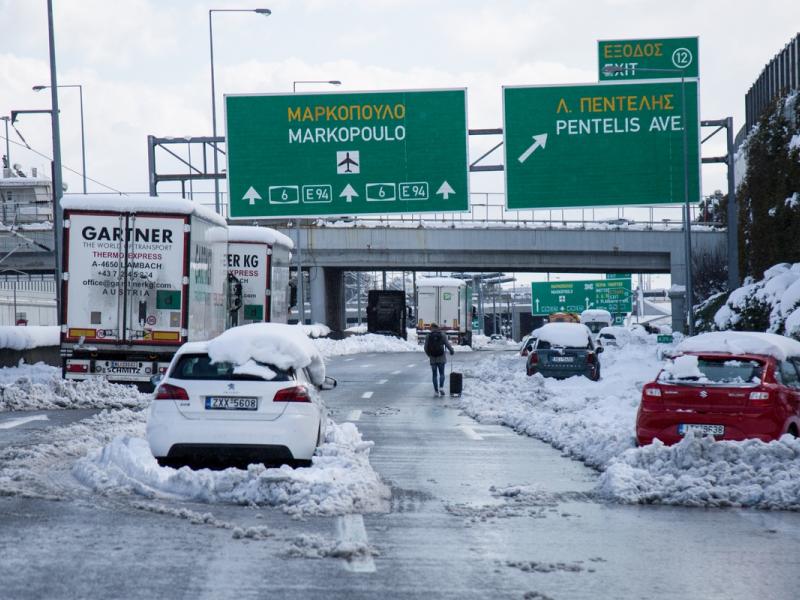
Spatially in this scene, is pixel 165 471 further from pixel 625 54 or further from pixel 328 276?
pixel 328 276

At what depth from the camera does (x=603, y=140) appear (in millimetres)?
29156

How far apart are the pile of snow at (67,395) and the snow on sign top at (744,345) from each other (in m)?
10.7

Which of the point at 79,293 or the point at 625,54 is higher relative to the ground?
the point at 625,54

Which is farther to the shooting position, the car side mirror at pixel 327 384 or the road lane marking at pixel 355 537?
the car side mirror at pixel 327 384

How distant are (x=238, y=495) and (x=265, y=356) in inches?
81.4

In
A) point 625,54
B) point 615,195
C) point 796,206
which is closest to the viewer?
point 615,195

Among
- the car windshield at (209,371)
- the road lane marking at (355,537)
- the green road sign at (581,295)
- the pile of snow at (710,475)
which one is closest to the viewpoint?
the road lane marking at (355,537)

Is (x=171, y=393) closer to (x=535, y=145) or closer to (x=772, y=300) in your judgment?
(x=535, y=145)

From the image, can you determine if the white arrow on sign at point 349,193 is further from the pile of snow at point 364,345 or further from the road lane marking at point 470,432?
the pile of snow at point 364,345

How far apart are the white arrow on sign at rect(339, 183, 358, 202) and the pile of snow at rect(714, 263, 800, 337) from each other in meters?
10.1

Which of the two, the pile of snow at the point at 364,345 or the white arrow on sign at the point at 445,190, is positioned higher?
the white arrow on sign at the point at 445,190

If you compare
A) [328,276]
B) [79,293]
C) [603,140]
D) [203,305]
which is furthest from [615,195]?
[328,276]

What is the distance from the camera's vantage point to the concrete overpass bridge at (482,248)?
5266 centimetres

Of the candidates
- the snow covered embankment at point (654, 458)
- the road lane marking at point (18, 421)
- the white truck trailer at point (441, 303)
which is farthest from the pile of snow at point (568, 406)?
the white truck trailer at point (441, 303)
